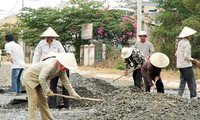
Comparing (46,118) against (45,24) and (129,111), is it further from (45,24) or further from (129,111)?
(45,24)

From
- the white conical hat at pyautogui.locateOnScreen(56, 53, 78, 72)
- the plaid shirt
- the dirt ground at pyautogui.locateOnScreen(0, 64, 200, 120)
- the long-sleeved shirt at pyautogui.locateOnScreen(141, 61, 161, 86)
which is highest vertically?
the white conical hat at pyautogui.locateOnScreen(56, 53, 78, 72)

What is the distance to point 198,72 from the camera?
766 inches

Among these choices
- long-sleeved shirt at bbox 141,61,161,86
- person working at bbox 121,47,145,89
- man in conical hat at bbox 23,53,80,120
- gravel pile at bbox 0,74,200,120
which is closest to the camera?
man in conical hat at bbox 23,53,80,120

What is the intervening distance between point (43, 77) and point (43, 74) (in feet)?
0.16

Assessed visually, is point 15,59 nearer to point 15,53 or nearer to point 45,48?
point 15,53

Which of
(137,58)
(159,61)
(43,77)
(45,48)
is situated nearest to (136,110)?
(43,77)

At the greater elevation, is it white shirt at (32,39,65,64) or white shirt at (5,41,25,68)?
white shirt at (32,39,65,64)

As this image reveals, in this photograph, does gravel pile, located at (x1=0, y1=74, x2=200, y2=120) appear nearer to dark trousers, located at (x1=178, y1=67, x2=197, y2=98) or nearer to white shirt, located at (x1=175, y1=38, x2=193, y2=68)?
dark trousers, located at (x1=178, y1=67, x2=197, y2=98)

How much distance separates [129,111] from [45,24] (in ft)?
66.9

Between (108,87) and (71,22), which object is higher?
(71,22)

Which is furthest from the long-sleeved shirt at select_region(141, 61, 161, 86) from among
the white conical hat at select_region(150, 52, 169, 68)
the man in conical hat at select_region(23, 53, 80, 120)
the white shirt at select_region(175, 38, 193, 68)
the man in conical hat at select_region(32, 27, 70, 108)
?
the man in conical hat at select_region(23, 53, 80, 120)

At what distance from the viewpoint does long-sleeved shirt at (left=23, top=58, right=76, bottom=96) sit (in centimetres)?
718

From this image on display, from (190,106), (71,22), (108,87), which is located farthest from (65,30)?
(190,106)

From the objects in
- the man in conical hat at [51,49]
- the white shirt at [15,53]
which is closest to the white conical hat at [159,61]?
the man in conical hat at [51,49]
